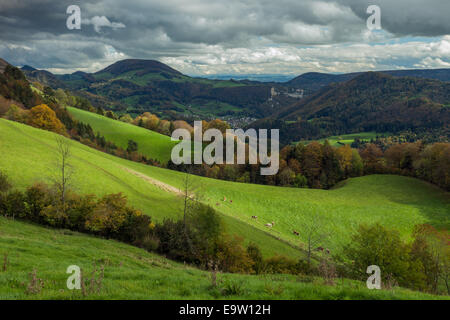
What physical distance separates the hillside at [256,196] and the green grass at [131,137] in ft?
174

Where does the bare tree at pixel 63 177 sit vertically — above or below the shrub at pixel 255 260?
above

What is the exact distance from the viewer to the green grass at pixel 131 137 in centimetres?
12181

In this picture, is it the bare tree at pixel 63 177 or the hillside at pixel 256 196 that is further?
the hillside at pixel 256 196

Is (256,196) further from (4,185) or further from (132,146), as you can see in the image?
(132,146)

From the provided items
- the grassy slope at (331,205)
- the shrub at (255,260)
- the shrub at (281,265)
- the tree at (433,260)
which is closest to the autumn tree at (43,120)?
the grassy slope at (331,205)

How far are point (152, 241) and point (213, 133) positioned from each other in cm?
11774

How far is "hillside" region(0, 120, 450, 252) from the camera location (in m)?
42.2

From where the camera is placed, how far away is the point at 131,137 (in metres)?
130

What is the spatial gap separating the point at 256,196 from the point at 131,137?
84314 millimetres

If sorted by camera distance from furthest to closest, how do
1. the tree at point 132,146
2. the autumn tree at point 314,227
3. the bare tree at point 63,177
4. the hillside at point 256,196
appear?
the tree at point 132,146 → the autumn tree at point 314,227 → the hillside at point 256,196 → the bare tree at point 63,177

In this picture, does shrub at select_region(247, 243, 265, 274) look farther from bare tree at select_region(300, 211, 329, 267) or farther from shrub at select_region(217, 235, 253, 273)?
bare tree at select_region(300, 211, 329, 267)

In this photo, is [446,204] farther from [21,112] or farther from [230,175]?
[21,112]

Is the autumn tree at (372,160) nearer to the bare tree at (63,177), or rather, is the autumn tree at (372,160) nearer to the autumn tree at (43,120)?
the bare tree at (63,177)

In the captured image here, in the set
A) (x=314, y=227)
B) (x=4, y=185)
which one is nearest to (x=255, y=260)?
(x=314, y=227)
